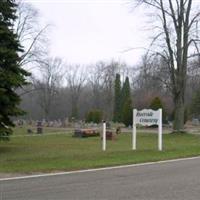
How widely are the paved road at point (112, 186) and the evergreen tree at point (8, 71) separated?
9.27 meters

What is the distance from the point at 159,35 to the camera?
44.6 metres

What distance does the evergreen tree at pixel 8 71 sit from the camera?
23.6 m

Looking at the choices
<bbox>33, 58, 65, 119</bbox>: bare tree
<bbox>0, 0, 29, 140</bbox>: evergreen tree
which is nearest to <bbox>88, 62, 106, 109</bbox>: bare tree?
<bbox>33, 58, 65, 119</bbox>: bare tree

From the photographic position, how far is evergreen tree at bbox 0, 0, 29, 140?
77.5ft

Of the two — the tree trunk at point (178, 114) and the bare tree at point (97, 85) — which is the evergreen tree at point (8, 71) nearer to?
the tree trunk at point (178, 114)

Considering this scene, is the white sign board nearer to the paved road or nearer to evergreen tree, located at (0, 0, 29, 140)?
evergreen tree, located at (0, 0, 29, 140)

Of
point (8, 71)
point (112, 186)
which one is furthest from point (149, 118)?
point (112, 186)

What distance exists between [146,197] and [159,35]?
115 feet

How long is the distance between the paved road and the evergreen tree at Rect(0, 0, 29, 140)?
9268 mm

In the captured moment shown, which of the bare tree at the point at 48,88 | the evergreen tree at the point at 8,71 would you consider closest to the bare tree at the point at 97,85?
the bare tree at the point at 48,88

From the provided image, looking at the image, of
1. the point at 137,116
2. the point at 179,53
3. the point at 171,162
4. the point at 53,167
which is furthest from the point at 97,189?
the point at 179,53

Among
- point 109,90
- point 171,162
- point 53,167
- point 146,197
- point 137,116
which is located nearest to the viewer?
point 146,197

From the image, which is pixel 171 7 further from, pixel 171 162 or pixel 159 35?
pixel 171 162

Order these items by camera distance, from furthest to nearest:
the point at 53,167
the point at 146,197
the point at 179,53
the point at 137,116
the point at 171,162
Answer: the point at 179,53
the point at 137,116
the point at 171,162
the point at 53,167
the point at 146,197
